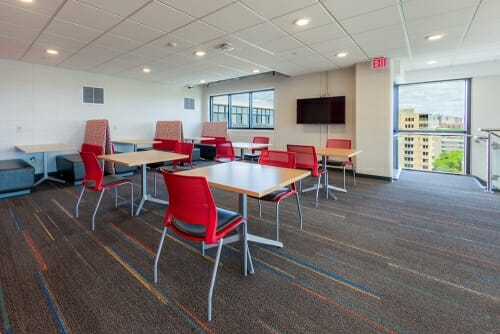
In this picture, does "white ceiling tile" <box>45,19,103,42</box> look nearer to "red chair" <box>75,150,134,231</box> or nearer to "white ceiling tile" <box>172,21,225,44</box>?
"white ceiling tile" <box>172,21,225,44</box>

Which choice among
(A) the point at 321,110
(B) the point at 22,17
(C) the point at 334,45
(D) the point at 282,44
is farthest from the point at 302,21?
(B) the point at 22,17

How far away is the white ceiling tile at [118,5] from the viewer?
115 inches

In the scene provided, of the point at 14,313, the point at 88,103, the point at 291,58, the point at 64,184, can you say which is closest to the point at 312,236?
the point at 14,313

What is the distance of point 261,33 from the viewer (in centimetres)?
390

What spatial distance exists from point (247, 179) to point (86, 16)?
307 cm

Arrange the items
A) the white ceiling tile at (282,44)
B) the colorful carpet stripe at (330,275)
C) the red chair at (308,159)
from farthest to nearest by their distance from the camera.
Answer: the white ceiling tile at (282,44), the red chair at (308,159), the colorful carpet stripe at (330,275)

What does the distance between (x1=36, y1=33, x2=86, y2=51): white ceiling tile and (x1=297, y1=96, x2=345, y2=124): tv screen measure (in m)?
4.98

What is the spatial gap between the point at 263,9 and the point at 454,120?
566 cm

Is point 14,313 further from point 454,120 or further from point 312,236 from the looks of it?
point 454,120

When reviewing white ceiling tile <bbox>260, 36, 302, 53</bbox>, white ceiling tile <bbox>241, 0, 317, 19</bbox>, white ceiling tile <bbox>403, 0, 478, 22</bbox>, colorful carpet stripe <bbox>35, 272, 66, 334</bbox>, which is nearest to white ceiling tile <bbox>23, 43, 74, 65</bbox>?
white ceiling tile <bbox>260, 36, 302, 53</bbox>

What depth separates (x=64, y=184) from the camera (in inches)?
208

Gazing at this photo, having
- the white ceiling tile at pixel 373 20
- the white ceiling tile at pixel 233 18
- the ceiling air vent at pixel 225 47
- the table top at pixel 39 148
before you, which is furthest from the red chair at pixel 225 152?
the table top at pixel 39 148

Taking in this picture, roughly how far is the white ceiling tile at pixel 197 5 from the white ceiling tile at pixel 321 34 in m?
1.41

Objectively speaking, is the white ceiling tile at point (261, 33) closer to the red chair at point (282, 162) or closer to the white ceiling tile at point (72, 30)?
the red chair at point (282, 162)
